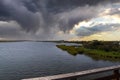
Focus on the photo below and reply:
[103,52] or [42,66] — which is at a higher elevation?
[103,52]

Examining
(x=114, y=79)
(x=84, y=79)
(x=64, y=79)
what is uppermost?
(x=64, y=79)

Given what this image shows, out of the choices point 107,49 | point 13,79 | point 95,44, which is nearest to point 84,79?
point 13,79

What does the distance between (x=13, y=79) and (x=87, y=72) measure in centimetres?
2564

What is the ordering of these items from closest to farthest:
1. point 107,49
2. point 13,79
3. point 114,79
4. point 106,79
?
point 106,79 < point 114,79 < point 13,79 < point 107,49

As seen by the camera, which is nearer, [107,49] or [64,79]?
[64,79]

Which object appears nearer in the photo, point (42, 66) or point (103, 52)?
point (42, 66)

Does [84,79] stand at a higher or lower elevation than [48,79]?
lower

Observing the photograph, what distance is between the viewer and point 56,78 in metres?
7.01

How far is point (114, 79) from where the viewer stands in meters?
10.5

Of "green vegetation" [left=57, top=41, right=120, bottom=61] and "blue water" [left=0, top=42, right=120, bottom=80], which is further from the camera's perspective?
"green vegetation" [left=57, top=41, right=120, bottom=61]

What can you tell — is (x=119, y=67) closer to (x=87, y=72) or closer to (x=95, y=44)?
(x=87, y=72)

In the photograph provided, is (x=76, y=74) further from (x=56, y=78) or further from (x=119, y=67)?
(x=119, y=67)

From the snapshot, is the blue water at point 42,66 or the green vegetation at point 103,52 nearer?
the blue water at point 42,66

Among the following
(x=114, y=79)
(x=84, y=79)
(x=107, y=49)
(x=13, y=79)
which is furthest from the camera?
(x=107, y=49)
